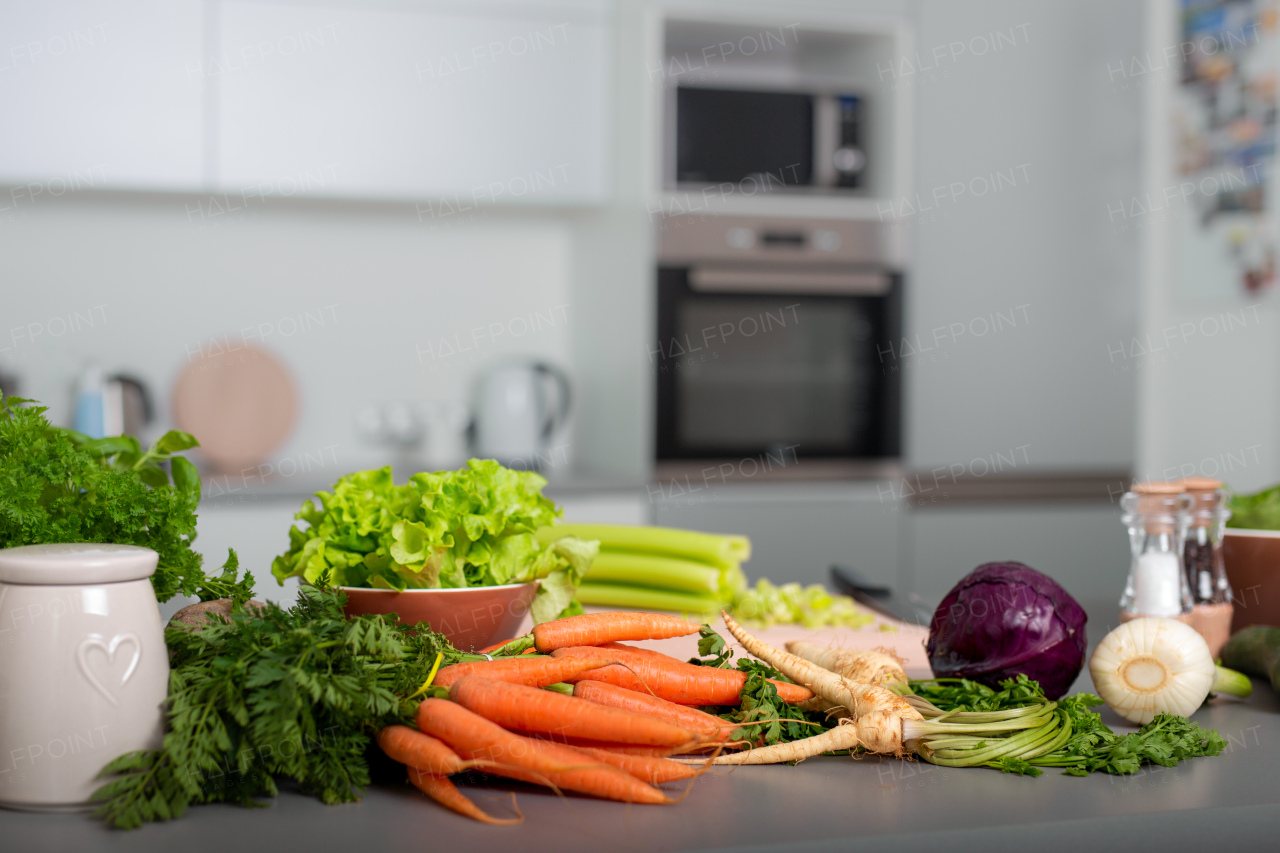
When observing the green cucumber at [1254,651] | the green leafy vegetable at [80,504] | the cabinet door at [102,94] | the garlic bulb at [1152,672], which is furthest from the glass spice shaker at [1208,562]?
the cabinet door at [102,94]

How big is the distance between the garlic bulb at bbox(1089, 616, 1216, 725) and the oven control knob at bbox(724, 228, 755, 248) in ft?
6.87

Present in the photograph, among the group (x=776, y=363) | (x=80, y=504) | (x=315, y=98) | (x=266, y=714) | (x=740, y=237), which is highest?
(x=315, y=98)

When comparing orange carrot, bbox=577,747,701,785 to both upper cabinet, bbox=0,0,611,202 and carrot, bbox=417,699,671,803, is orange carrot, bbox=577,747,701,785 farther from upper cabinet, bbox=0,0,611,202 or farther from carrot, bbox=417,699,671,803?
→ upper cabinet, bbox=0,0,611,202

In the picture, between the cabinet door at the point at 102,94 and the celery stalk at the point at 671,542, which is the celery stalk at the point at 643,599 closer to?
the celery stalk at the point at 671,542

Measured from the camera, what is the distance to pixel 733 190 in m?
2.98

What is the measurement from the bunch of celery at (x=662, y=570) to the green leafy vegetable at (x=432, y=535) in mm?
272

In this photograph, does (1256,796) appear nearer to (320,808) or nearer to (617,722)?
(617,722)

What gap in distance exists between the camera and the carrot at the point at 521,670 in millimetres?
887

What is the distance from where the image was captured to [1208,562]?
119cm

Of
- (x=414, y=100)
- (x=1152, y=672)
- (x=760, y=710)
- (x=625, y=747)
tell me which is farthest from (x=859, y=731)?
(x=414, y=100)

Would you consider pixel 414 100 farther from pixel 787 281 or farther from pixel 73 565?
pixel 73 565

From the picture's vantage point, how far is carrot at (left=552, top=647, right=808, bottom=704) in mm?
923

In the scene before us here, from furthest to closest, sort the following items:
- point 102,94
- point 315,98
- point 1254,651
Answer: point 315,98
point 102,94
point 1254,651

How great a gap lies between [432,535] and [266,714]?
30 centimetres
